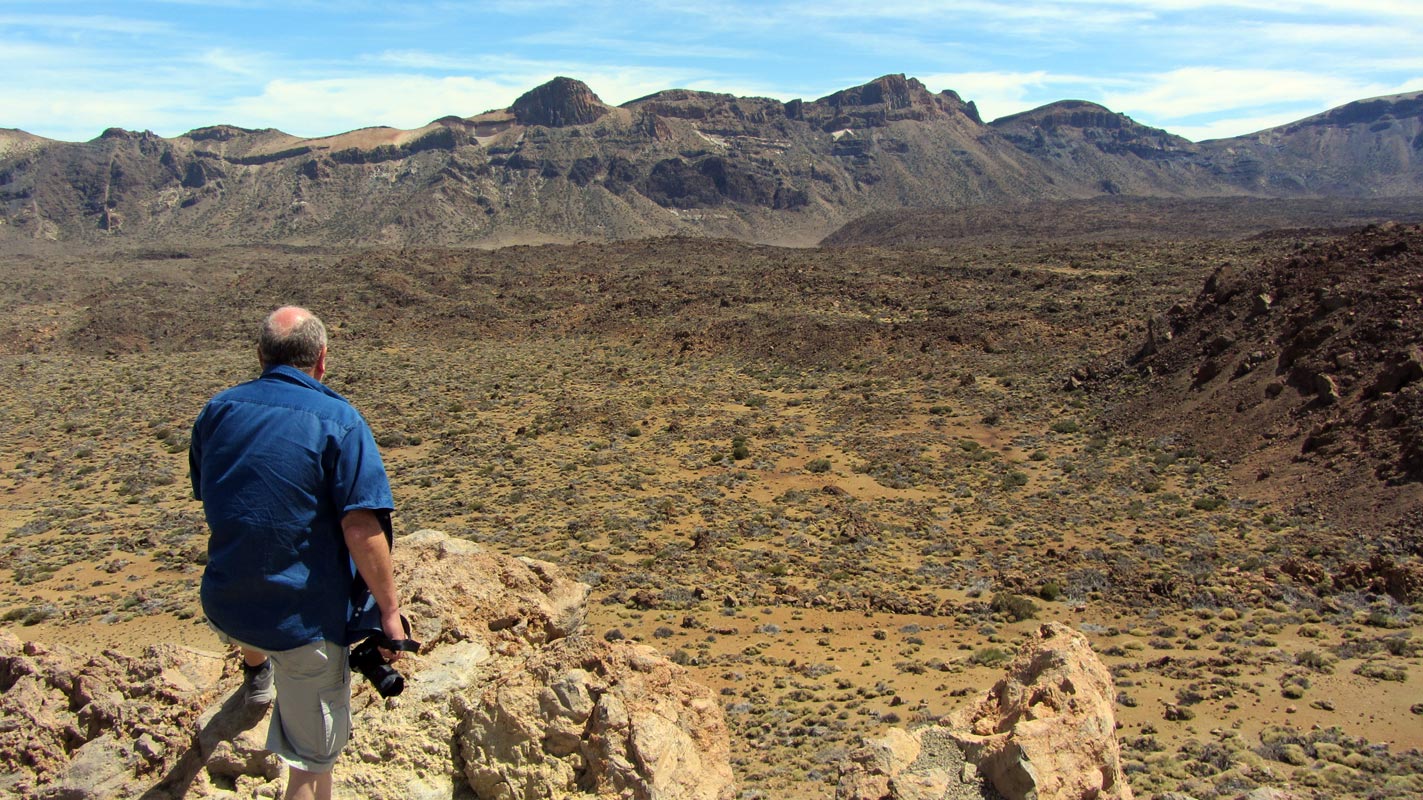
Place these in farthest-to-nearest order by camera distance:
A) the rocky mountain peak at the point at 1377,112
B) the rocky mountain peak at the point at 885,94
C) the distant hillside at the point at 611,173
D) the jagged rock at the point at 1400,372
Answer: the rocky mountain peak at the point at 1377,112 → the rocky mountain peak at the point at 885,94 → the distant hillside at the point at 611,173 → the jagged rock at the point at 1400,372

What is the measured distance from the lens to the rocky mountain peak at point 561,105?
14162cm

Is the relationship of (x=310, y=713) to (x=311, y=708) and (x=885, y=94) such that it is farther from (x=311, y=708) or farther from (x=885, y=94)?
(x=885, y=94)

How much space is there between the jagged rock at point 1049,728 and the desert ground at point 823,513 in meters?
2.95

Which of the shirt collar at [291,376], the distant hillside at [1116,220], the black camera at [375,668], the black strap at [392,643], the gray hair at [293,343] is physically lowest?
the black camera at [375,668]

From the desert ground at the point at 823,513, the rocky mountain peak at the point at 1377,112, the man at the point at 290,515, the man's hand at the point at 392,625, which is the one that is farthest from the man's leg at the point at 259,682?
the rocky mountain peak at the point at 1377,112

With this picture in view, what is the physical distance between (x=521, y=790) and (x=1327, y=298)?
22928 millimetres

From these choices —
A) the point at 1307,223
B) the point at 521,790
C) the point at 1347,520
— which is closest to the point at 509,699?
the point at 521,790

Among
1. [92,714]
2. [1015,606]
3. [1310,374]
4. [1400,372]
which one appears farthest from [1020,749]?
[1310,374]

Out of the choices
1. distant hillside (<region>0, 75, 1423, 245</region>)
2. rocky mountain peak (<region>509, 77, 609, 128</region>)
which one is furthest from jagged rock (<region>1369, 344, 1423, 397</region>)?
rocky mountain peak (<region>509, 77, 609, 128</region>)

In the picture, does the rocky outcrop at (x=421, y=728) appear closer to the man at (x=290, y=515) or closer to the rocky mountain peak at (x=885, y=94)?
the man at (x=290, y=515)

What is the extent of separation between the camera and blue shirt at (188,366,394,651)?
→ 3113mm

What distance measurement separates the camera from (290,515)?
3.13 m

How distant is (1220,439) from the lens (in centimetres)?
1938

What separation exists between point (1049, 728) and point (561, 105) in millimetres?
148016
